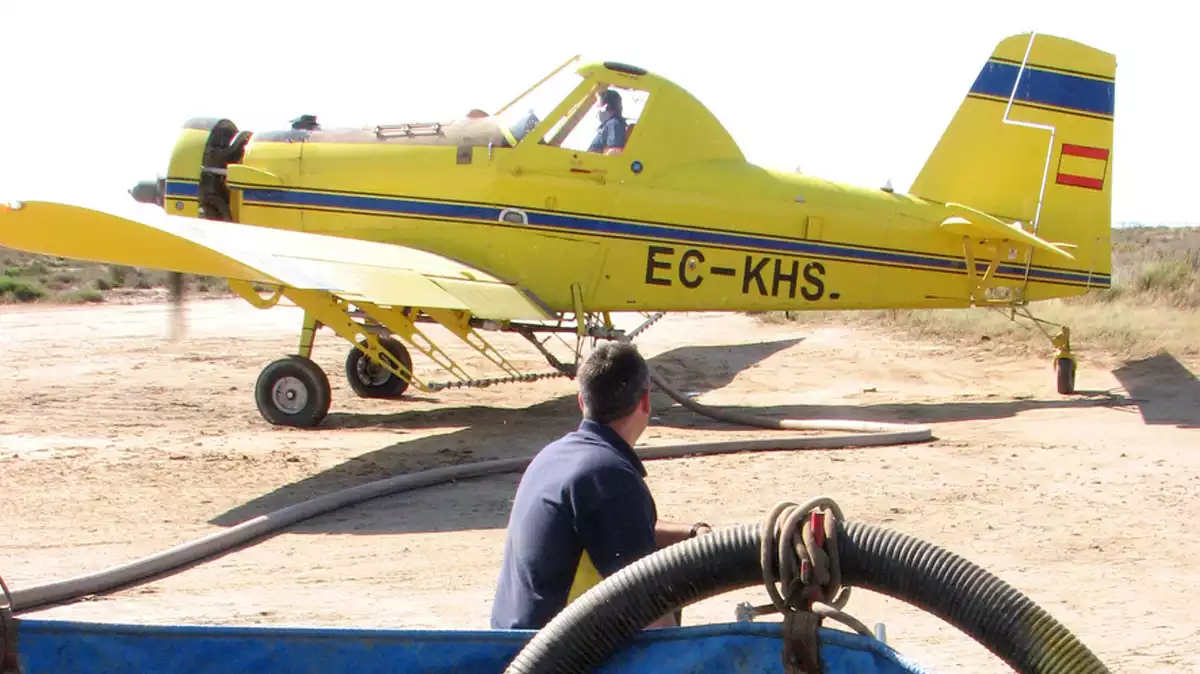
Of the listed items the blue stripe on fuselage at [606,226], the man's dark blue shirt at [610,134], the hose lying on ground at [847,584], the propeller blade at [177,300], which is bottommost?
the propeller blade at [177,300]

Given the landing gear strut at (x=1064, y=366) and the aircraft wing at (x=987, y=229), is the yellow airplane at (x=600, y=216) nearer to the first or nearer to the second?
the aircraft wing at (x=987, y=229)

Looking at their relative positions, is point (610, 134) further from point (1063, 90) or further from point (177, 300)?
point (1063, 90)

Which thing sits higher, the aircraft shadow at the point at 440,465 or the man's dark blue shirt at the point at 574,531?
the man's dark blue shirt at the point at 574,531

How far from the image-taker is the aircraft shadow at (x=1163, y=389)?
11.3m

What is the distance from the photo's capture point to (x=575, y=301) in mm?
12406

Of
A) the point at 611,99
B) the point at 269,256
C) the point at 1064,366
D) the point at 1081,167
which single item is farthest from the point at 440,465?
the point at 1081,167

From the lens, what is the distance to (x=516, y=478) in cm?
917

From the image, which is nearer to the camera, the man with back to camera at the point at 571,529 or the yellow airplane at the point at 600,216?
Answer: the man with back to camera at the point at 571,529

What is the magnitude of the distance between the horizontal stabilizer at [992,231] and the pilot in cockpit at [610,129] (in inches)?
128

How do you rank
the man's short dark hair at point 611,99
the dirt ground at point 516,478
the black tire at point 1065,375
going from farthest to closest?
the black tire at point 1065,375
the man's short dark hair at point 611,99
the dirt ground at point 516,478

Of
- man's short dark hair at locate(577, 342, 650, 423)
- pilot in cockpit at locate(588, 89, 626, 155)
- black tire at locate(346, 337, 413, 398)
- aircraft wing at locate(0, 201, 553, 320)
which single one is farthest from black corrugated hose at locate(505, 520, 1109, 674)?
black tire at locate(346, 337, 413, 398)

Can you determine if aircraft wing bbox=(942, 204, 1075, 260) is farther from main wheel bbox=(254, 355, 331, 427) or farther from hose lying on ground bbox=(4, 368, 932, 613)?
main wheel bbox=(254, 355, 331, 427)

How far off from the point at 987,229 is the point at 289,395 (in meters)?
6.71

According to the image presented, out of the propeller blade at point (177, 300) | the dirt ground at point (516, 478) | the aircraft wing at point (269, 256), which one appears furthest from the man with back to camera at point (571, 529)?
the propeller blade at point (177, 300)
